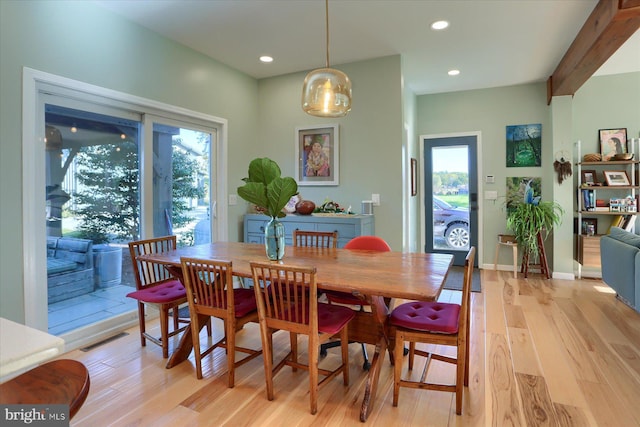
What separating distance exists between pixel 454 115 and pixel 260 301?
193 inches

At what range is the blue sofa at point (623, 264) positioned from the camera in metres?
3.15

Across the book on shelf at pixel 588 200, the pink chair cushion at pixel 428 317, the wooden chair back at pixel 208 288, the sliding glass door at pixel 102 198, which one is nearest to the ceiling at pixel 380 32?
the sliding glass door at pixel 102 198

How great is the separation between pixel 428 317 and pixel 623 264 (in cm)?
262

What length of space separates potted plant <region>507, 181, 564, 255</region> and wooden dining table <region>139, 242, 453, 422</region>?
3206 millimetres

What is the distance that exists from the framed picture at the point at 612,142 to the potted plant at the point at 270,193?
16.0 ft

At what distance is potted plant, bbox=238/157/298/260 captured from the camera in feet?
7.46

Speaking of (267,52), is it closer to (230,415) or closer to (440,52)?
(440,52)

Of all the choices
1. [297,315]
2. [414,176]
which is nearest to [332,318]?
[297,315]

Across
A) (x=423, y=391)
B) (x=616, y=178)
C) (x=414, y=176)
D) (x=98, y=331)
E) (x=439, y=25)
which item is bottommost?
(x=423, y=391)

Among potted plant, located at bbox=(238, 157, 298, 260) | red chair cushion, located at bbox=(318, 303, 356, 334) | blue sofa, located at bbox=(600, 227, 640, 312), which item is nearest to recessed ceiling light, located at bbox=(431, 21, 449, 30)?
potted plant, located at bbox=(238, 157, 298, 260)

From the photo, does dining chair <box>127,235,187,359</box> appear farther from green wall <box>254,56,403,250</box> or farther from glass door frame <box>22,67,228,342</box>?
green wall <box>254,56,403,250</box>

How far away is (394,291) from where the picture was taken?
1.68 m

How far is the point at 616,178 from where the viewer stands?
15.8 feet

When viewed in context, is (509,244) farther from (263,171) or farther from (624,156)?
(263,171)
